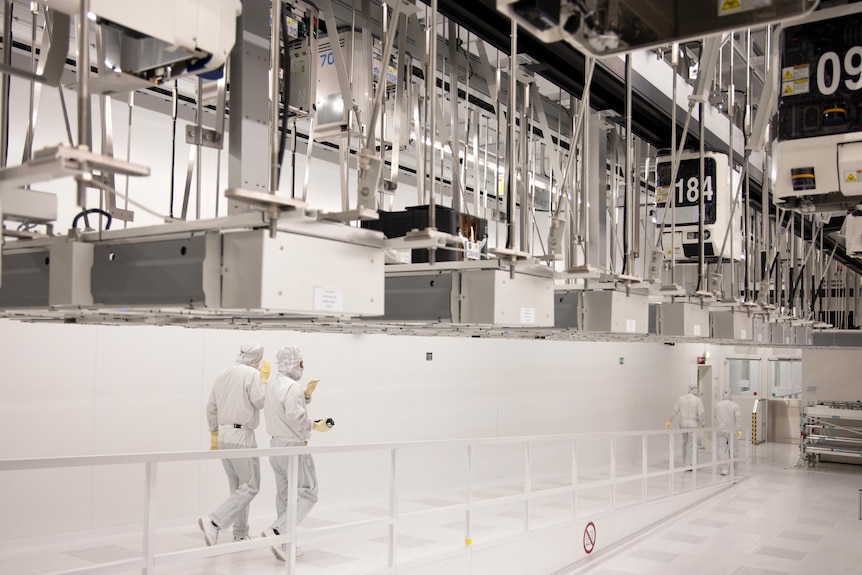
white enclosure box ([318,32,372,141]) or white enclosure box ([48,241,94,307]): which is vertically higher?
white enclosure box ([318,32,372,141])

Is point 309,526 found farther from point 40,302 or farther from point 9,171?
point 9,171

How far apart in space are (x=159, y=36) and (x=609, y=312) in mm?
4335

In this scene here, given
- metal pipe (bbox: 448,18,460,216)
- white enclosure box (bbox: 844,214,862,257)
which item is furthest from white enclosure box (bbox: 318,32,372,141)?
white enclosure box (bbox: 844,214,862,257)

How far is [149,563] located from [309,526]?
4065mm

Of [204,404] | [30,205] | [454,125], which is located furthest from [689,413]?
[30,205]

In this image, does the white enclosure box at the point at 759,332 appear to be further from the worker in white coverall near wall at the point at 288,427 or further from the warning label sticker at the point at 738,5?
the warning label sticker at the point at 738,5

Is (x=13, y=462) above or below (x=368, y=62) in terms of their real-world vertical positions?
below

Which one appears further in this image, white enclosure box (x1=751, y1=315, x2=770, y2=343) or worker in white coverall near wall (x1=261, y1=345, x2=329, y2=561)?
white enclosure box (x1=751, y1=315, x2=770, y2=343)

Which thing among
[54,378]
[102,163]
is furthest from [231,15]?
[54,378]

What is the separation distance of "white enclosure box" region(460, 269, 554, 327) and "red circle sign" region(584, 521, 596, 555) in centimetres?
489

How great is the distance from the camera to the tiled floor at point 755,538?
8.09m

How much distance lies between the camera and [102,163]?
1756 millimetres

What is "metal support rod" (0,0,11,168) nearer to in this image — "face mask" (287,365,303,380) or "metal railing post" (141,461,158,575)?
"metal railing post" (141,461,158,575)

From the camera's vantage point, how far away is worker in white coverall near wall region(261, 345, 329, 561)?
273 inches
